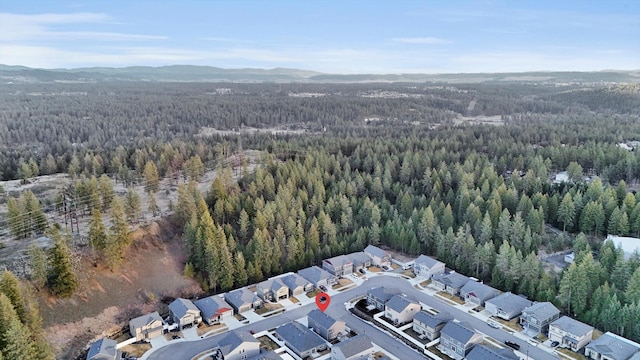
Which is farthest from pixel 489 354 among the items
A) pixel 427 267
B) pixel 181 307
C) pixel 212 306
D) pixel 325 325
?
pixel 181 307

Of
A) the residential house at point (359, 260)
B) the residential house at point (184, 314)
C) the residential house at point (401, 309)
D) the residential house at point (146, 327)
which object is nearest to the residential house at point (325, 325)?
the residential house at point (401, 309)

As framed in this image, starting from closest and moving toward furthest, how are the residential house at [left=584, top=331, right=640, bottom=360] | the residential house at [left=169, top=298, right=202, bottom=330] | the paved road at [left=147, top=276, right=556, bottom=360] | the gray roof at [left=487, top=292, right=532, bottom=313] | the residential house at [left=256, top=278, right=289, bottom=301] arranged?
1. the residential house at [left=584, top=331, right=640, bottom=360]
2. the paved road at [left=147, top=276, right=556, bottom=360]
3. the residential house at [left=169, top=298, right=202, bottom=330]
4. the gray roof at [left=487, top=292, right=532, bottom=313]
5. the residential house at [left=256, top=278, right=289, bottom=301]

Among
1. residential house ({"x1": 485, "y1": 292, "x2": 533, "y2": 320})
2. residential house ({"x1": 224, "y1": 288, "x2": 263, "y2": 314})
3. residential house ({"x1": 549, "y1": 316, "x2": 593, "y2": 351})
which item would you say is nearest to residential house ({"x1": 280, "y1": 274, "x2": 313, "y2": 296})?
residential house ({"x1": 224, "y1": 288, "x2": 263, "y2": 314})

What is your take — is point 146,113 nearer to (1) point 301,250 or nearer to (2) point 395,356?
(1) point 301,250

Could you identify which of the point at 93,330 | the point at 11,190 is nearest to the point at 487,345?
the point at 93,330

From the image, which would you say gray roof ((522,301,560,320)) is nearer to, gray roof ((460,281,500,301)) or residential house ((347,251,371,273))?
gray roof ((460,281,500,301))

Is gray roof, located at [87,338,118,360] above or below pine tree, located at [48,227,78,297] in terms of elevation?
below

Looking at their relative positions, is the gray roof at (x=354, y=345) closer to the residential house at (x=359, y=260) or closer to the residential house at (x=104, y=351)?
the residential house at (x=359, y=260)
